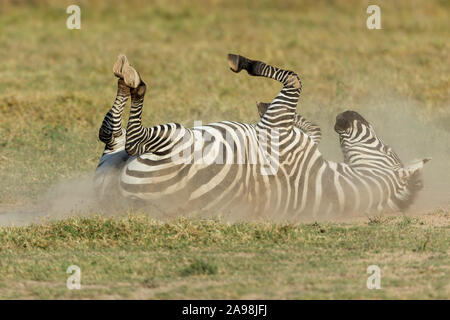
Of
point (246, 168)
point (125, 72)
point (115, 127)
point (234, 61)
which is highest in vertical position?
point (234, 61)

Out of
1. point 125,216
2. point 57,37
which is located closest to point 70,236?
point 125,216

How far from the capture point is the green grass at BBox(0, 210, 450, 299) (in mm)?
5551

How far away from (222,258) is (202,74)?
302 inches

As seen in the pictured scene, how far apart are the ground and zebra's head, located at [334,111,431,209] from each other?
1.08 feet

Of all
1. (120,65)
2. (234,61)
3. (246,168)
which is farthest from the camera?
(234,61)

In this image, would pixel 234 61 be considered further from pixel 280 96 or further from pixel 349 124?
pixel 349 124

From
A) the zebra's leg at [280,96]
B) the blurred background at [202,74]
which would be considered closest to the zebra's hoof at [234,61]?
the zebra's leg at [280,96]

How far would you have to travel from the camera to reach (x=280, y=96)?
8.17 metres

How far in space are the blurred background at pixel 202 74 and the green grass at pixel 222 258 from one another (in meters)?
1.97

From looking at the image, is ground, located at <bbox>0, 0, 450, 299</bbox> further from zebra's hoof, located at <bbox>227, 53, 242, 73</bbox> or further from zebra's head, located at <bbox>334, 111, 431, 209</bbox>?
zebra's hoof, located at <bbox>227, 53, 242, 73</bbox>

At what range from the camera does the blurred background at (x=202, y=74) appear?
10.4 meters

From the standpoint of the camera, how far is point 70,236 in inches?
268

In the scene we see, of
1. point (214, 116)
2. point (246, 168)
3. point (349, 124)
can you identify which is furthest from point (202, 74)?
point (246, 168)

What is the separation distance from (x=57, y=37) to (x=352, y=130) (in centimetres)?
902
